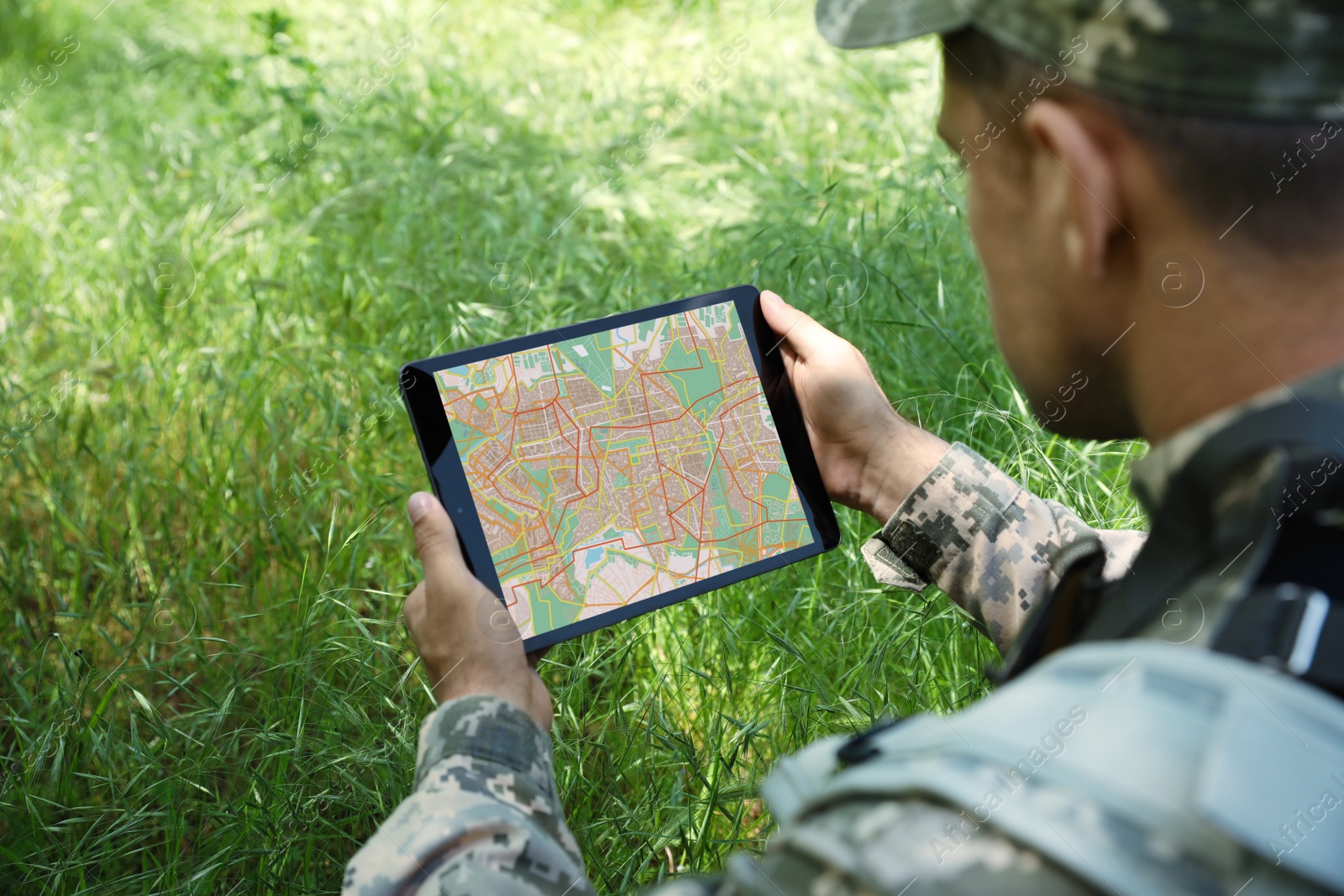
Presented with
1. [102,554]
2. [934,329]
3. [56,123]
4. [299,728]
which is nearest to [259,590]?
[102,554]

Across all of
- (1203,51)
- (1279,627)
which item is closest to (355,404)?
(1203,51)

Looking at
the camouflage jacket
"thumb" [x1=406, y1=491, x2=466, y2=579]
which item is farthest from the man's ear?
"thumb" [x1=406, y1=491, x2=466, y2=579]

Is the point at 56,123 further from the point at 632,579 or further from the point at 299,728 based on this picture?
the point at 632,579

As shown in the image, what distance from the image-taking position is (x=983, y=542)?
63.7 inches

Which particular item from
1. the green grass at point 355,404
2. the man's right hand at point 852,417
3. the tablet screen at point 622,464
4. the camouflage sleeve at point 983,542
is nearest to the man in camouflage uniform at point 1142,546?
the tablet screen at point 622,464

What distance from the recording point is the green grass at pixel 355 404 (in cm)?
189

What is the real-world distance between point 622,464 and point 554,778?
52 centimetres

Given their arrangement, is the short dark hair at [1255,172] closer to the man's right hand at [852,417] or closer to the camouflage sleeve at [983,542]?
the camouflage sleeve at [983,542]

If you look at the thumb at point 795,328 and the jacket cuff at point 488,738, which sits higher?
the thumb at point 795,328

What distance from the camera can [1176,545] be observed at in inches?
35.6

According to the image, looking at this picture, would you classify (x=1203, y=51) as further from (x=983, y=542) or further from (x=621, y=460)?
(x=621, y=460)

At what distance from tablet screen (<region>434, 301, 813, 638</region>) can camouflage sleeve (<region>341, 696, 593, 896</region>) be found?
0.26m

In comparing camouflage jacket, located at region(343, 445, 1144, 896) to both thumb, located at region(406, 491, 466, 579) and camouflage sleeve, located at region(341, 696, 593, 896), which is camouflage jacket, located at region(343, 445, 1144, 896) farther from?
thumb, located at region(406, 491, 466, 579)

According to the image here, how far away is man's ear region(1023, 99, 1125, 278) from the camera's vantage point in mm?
939
